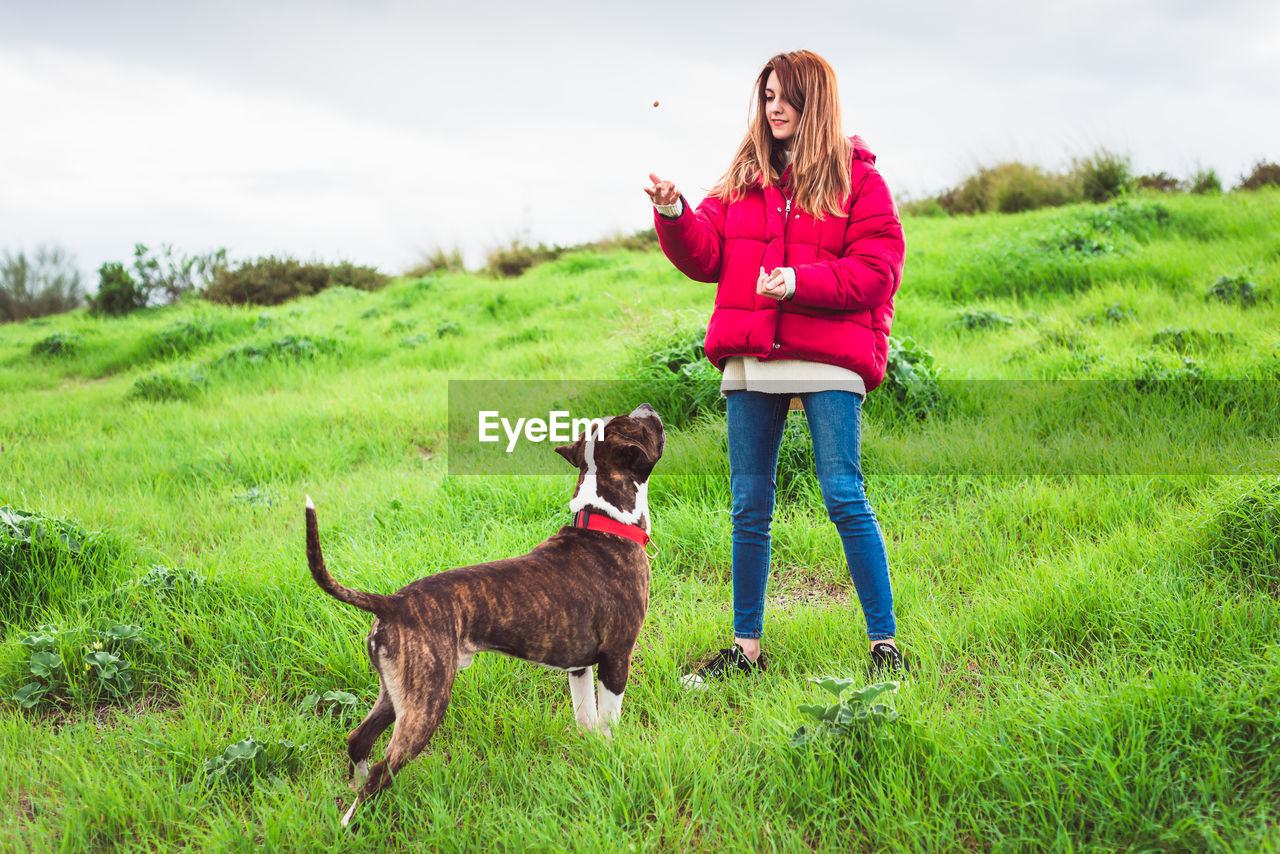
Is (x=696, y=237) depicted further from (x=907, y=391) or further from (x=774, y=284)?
(x=907, y=391)

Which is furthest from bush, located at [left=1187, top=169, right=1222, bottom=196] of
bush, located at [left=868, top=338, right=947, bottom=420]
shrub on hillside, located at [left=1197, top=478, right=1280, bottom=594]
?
shrub on hillside, located at [left=1197, top=478, right=1280, bottom=594]

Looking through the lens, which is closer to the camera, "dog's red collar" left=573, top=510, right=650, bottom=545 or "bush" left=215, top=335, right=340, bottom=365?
"dog's red collar" left=573, top=510, right=650, bottom=545

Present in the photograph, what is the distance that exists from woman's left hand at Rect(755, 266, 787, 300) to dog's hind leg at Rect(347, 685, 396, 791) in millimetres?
1978

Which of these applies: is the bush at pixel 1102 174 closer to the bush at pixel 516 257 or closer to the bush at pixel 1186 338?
the bush at pixel 1186 338

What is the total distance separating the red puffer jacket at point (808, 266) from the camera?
10.1ft

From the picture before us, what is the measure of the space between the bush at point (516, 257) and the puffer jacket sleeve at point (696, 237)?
15.1m

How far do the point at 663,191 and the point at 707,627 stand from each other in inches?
78.3

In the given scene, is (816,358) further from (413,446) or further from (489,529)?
(413,446)

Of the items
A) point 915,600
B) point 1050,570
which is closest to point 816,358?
point 915,600

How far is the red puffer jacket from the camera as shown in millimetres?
3066

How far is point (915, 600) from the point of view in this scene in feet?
12.3

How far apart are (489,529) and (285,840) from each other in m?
2.40

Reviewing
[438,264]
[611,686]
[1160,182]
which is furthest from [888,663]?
[438,264]

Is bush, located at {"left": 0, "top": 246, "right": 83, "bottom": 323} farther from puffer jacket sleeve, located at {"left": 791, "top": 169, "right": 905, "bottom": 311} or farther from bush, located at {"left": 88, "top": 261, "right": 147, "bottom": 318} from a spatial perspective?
puffer jacket sleeve, located at {"left": 791, "top": 169, "right": 905, "bottom": 311}
